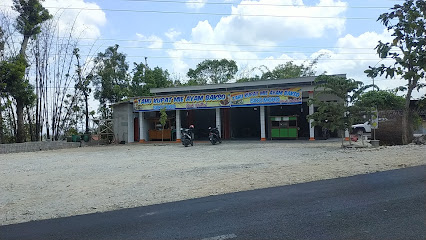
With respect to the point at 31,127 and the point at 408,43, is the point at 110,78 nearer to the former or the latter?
the point at 31,127

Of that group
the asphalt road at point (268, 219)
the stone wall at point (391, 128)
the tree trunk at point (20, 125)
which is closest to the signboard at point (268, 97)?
the stone wall at point (391, 128)

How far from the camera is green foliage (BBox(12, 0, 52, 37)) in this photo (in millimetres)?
24594

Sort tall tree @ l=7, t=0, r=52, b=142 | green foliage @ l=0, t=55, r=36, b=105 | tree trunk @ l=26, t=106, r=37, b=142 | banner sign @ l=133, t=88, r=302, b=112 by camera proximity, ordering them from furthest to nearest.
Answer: tree trunk @ l=26, t=106, r=37, b=142 < tall tree @ l=7, t=0, r=52, b=142 < banner sign @ l=133, t=88, r=302, b=112 < green foliage @ l=0, t=55, r=36, b=105

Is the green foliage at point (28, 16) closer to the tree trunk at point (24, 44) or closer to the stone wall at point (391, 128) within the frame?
the tree trunk at point (24, 44)

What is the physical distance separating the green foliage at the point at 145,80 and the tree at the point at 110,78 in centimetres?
102

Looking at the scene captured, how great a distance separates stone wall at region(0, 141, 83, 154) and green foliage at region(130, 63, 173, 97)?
10.4 m

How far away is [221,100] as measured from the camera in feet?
81.5

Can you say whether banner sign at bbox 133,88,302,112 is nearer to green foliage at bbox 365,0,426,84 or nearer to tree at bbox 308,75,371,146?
tree at bbox 308,75,371,146

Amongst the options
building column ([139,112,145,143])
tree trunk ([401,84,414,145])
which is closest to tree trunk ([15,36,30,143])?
building column ([139,112,145,143])

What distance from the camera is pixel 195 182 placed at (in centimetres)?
878

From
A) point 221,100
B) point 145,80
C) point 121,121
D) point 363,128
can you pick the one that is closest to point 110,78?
point 145,80

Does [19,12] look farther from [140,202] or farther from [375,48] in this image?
[375,48]

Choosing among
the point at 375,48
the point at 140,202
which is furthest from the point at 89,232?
the point at 375,48

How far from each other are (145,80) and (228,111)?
11.8 m
